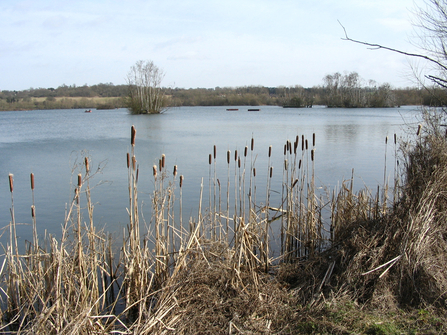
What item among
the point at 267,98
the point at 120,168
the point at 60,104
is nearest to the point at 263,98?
the point at 267,98

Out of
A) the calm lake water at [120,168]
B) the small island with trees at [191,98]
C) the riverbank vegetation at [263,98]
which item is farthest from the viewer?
the riverbank vegetation at [263,98]

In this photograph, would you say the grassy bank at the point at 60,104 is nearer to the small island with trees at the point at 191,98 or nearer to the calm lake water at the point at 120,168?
the small island with trees at the point at 191,98

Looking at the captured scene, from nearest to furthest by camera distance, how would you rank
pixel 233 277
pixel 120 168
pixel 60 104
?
pixel 233 277 → pixel 120 168 → pixel 60 104

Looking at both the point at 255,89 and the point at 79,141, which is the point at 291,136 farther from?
the point at 255,89

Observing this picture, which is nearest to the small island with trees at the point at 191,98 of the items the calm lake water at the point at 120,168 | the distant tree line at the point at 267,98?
the distant tree line at the point at 267,98

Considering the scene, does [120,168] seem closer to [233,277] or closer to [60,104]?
[233,277]

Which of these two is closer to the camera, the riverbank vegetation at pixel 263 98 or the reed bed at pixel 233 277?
the reed bed at pixel 233 277

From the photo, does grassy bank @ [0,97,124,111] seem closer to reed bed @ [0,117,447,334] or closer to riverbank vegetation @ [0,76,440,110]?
riverbank vegetation @ [0,76,440,110]

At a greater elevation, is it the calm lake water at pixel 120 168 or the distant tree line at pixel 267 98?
the distant tree line at pixel 267 98

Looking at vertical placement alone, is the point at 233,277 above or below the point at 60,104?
below

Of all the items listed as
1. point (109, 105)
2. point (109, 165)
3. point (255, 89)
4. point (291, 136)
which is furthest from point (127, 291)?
point (255, 89)

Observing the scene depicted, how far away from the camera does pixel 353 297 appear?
137 inches

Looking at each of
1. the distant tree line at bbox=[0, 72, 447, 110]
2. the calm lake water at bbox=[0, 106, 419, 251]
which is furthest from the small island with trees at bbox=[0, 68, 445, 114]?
the calm lake water at bbox=[0, 106, 419, 251]

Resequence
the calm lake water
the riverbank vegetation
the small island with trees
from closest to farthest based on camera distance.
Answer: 1. the calm lake water
2. the small island with trees
3. the riverbank vegetation
